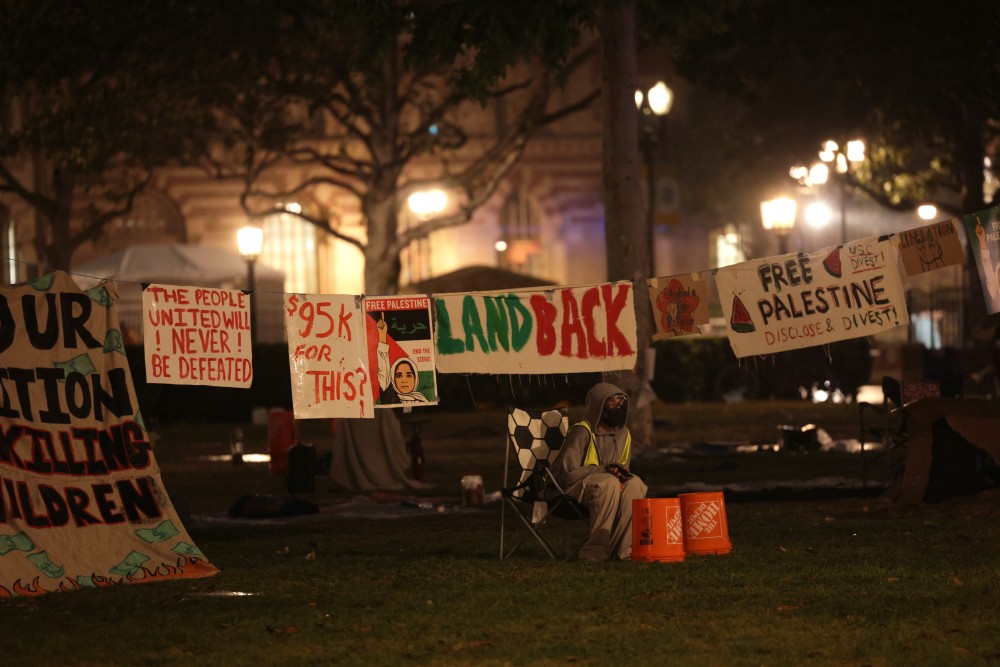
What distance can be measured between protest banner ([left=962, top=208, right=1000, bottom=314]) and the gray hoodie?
3347mm

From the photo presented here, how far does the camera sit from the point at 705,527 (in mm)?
11711

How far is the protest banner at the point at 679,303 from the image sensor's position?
13719 mm

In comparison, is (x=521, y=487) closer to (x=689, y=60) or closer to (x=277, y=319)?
(x=689, y=60)

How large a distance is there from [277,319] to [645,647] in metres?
34.0

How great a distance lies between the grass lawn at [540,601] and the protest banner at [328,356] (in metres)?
1.14

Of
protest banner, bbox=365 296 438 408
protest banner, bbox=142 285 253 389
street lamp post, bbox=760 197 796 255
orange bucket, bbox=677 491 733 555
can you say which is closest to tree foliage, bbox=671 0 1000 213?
street lamp post, bbox=760 197 796 255

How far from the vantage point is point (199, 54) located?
97.8 feet

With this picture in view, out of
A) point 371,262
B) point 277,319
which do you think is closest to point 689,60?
point 371,262

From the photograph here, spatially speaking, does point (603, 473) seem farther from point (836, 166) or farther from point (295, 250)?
point (295, 250)

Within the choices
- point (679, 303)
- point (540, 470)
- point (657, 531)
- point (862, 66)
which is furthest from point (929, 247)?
point (862, 66)

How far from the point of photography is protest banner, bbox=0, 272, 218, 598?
10.8 m

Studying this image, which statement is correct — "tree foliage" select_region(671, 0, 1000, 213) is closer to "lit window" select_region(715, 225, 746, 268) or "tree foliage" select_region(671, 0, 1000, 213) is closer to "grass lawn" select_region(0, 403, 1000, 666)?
"grass lawn" select_region(0, 403, 1000, 666)

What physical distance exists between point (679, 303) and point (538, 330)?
1.32m

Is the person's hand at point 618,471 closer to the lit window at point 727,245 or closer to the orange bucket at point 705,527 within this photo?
the orange bucket at point 705,527
